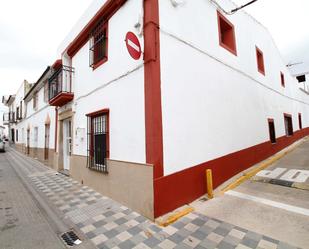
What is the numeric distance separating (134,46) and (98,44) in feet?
8.90

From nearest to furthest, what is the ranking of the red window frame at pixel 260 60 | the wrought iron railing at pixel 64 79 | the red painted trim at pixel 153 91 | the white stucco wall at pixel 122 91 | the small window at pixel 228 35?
the red painted trim at pixel 153 91
the white stucco wall at pixel 122 91
the small window at pixel 228 35
the wrought iron railing at pixel 64 79
the red window frame at pixel 260 60

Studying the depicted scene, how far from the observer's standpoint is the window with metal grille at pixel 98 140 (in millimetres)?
4922

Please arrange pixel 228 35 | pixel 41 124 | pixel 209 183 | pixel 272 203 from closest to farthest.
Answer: pixel 272 203
pixel 209 183
pixel 228 35
pixel 41 124

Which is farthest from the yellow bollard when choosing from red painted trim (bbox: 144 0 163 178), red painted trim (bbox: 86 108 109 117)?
red painted trim (bbox: 86 108 109 117)

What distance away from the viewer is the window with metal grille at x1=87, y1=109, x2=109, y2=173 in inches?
194

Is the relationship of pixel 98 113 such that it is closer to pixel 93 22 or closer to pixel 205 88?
pixel 93 22

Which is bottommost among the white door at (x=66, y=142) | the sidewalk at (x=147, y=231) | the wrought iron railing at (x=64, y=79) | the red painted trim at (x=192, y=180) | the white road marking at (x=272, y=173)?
the sidewalk at (x=147, y=231)

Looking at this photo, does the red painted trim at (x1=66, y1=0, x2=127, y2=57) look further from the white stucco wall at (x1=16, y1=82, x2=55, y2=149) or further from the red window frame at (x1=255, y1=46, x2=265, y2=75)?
the red window frame at (x1=255, y1=46, x2=265, y2=75)

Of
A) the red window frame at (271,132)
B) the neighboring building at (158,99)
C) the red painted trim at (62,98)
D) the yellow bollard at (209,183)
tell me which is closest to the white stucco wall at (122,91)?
the neighboring building at (158,99)

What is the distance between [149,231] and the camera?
304 cm

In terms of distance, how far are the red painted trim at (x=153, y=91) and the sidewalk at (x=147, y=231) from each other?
983mm

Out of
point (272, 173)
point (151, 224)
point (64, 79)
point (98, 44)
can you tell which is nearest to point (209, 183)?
point (151, 224)

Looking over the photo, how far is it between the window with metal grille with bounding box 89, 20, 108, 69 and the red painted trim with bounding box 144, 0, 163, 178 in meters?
2.02

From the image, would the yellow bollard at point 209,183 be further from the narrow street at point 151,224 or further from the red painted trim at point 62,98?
the red painted trim at point 62,98
